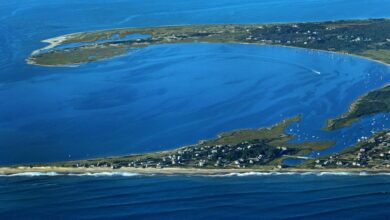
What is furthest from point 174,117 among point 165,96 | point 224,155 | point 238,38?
point 238,38

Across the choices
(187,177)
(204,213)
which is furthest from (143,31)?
(204,213)

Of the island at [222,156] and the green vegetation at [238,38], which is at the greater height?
the green vegetation at [238,38]

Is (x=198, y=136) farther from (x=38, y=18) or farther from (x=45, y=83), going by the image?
(x=38, y=18)

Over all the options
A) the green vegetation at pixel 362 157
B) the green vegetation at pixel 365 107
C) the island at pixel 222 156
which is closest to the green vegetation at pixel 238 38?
→ the green vegetation at pixel 365 107

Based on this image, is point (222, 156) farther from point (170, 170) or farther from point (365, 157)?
point (365, 157)

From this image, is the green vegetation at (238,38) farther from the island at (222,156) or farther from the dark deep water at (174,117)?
the island at (222,156)

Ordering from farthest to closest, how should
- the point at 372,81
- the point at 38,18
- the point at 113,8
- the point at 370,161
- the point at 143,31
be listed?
the point at 113,8
the point at 38,18
the point at 143,31
the point at 372,81
the point at 370,161
